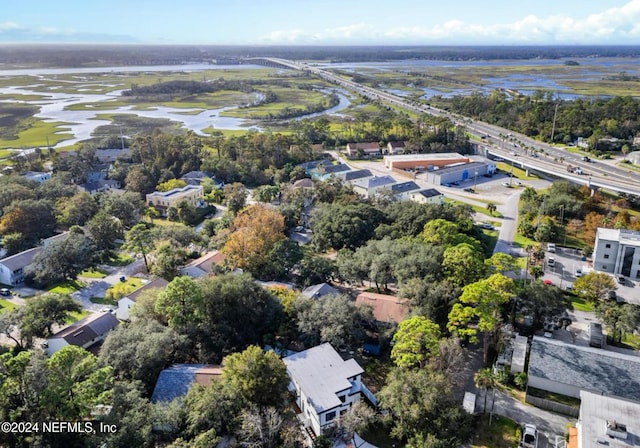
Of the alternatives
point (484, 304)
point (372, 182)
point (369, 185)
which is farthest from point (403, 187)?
point (484, 304)

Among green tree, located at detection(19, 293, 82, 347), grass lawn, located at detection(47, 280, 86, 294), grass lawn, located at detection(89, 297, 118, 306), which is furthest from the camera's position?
grass lawn, located at detection(47, 280, 86, 294)

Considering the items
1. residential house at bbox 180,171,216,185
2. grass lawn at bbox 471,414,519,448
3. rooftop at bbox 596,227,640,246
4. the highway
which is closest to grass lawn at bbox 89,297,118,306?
grass lawn at bbox 471,414,519,448

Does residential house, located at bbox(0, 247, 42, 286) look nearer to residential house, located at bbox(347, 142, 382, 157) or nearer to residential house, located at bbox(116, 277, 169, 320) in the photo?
residential house, located at bbox(116, 277, 169, 320)

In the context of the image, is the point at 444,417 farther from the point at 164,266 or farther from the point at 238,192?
the point at 238,192

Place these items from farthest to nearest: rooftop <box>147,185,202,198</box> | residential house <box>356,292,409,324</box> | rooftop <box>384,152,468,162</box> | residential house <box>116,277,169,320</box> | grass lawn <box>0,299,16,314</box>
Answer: rooftop <box>384,152,468,162</box> → rooftop <box>147,185,202,198</box> → grass lawn <box>0,299,16,314</box> → residential house <box>116,277,169,320</box> → residential house <box>356,292,409,324</box>

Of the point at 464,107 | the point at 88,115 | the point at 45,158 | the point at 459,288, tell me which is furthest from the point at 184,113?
the point at 459,288

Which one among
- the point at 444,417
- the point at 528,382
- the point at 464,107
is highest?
the point at 464,107
